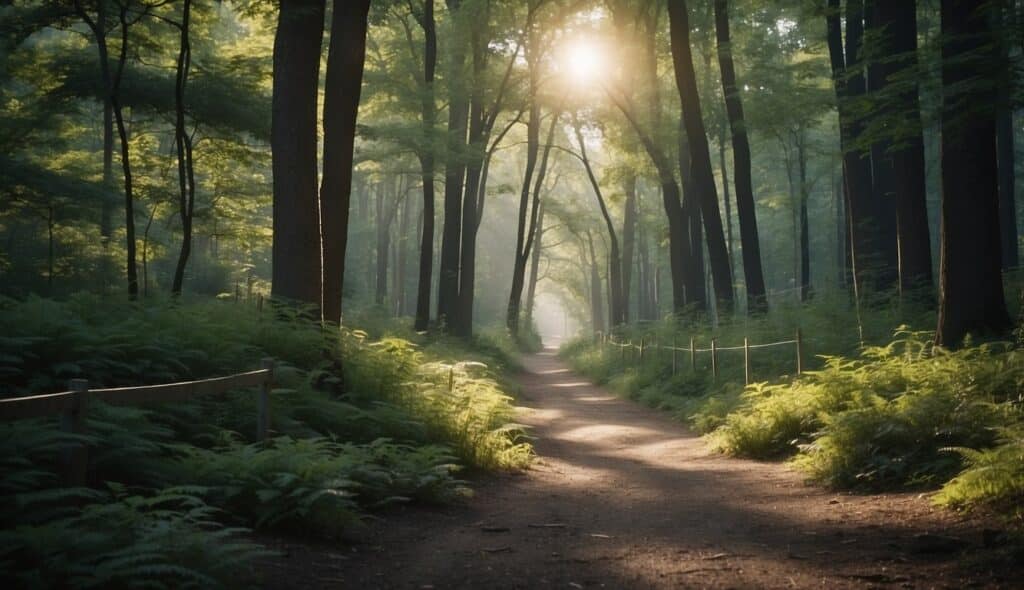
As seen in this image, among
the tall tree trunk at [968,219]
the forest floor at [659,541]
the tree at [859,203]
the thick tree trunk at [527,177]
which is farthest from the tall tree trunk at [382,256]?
the forest floor at [659,541]

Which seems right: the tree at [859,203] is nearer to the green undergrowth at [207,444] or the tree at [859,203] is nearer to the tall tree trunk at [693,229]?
the tall tree trunk at [693,229]

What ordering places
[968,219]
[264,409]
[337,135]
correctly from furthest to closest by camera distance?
[337,135], [968,219], [264,409]

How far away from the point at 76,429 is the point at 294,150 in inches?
251

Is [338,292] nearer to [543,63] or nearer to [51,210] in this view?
[51,210]

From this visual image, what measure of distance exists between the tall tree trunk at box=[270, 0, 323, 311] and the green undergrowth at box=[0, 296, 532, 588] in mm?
788

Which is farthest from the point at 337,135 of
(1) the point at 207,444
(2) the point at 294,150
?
(1) the point at 207,444

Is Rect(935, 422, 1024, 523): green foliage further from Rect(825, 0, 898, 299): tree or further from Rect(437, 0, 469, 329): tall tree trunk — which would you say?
Rect(437, 0, 469, 329): tall tree trunk

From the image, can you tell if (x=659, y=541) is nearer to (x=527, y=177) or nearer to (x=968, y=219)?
(x=968, y=219)

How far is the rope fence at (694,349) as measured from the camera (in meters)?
14.4

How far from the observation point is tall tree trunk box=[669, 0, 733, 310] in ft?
68.2

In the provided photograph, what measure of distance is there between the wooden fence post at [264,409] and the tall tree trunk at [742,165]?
16.5 meters

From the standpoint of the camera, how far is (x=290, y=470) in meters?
5.89

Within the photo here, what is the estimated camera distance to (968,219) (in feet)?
35.2

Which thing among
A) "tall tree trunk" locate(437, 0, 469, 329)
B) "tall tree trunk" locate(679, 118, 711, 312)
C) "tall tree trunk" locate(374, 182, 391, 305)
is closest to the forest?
"tall tree trunk" locate(437, 0, 469, 329)
